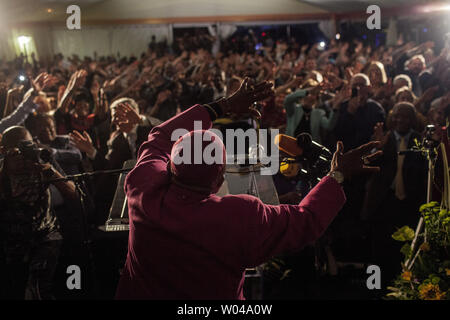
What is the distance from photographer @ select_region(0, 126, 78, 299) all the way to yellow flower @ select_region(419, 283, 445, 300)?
218 centimetres

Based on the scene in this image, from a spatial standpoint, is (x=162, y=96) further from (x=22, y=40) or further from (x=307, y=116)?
(x=22, y=40)

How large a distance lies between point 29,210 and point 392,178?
3009 mm

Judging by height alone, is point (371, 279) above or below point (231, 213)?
below

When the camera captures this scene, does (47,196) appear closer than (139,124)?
Yes

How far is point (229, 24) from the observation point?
13727 mm

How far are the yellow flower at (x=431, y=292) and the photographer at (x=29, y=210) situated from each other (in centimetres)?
218

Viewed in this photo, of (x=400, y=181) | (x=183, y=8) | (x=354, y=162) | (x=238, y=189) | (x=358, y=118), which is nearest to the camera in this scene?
(x=354, y=162)

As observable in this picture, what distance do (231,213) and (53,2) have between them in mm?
11898

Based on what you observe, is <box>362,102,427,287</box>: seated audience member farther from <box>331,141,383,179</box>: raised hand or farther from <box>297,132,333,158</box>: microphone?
<box>331,141,383,179</box>: raised hand

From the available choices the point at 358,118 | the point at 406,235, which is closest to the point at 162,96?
the point at 358,118

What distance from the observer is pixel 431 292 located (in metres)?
2.07
